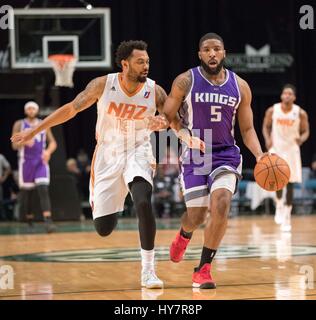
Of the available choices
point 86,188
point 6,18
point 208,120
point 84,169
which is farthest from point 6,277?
point 84,169

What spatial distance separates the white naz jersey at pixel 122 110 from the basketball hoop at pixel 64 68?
8256 millimetres

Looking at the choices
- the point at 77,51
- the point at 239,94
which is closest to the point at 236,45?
the point at 77,51

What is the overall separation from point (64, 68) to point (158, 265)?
7780mm

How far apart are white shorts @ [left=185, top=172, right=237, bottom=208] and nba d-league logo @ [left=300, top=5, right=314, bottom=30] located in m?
13.0

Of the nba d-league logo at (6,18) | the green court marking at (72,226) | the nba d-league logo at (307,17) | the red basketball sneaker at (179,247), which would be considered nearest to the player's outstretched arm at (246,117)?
the red basketball sneaker at (179,247)

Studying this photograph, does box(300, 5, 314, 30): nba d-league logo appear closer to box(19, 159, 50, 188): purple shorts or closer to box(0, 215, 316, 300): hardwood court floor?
box(0, 215, 316, 300): hardwood court floor

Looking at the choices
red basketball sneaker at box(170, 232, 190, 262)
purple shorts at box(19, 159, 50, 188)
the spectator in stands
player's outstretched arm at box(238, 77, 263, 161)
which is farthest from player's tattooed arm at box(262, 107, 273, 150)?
player's outstretched arm at box(238, 77, 263, 161)

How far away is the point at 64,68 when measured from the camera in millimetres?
14664

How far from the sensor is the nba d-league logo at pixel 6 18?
579 inches

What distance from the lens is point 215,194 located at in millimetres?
6086

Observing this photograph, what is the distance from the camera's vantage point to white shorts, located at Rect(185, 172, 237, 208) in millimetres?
6145

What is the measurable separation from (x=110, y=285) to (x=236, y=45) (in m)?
13.4

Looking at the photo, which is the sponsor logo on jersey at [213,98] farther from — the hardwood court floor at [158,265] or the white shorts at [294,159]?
Result: the white shorts at [294,159]
